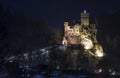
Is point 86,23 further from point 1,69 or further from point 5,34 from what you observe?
point 5,34

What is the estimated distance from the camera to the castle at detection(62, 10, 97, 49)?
6981 cm

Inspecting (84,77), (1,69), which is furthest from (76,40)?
(1,69)

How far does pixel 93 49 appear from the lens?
69.3 meters

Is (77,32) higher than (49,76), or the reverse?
(77,32)

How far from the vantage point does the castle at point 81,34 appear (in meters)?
69.8

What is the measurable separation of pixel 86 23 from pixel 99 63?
30.8 feet

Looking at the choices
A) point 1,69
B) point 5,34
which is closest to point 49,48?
point 1,69

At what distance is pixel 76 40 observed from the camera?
70.1 m

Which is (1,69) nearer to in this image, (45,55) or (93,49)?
(45,55)

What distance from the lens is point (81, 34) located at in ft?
231

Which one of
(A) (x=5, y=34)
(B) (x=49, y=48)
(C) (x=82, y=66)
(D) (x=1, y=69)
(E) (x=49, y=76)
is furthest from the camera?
(B) (x=49, y=48)

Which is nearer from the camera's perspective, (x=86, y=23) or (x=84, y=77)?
(x=84, y=77)

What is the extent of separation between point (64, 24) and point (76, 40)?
3716 mm

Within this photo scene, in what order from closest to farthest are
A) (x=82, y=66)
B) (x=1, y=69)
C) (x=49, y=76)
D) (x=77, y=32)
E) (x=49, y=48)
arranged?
(x=1, y=69) < (x=49, y=76) < (x=82, y=66) < (x=49, y=48) < (x=77, y=32)
